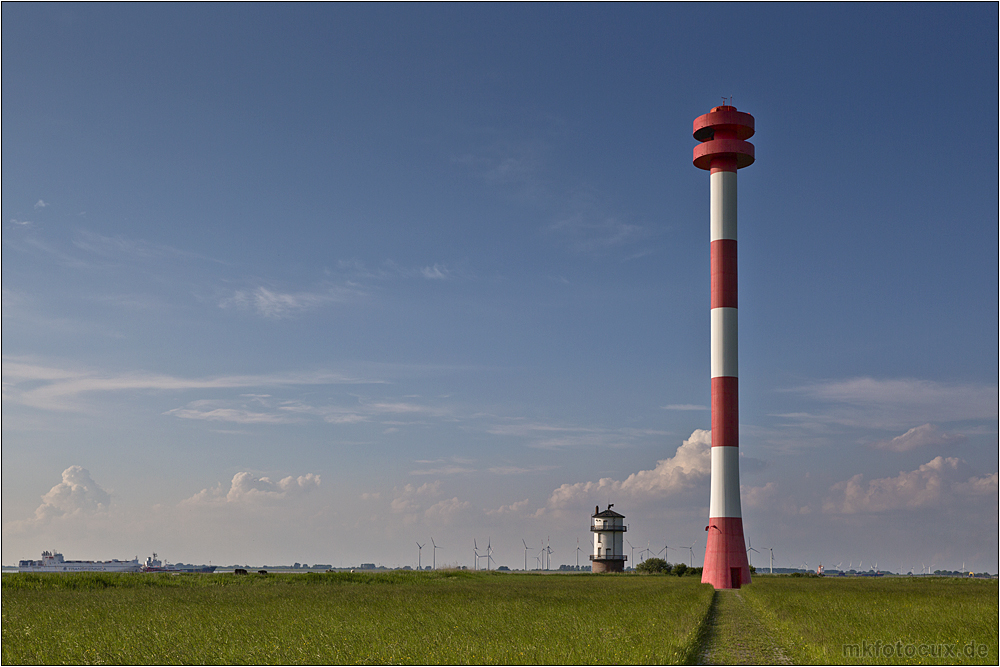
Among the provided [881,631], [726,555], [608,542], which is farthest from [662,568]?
[881,631]

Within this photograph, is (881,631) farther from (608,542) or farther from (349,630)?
(608,542)

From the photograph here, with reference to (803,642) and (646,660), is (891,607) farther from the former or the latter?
(646,660)

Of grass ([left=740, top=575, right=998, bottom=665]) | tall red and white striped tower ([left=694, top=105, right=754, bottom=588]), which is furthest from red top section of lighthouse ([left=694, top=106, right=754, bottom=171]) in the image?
grass ([left=740, top=575, right=998, bottom=665])

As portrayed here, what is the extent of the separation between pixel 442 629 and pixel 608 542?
93930 millimetres

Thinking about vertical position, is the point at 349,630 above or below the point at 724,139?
below

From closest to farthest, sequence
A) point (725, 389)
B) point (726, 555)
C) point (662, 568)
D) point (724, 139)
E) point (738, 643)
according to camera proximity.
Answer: point (738, 643)
point (726, 555)
point (725, 389)
point (724, 139)
point (662, 568)

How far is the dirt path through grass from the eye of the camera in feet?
62.1

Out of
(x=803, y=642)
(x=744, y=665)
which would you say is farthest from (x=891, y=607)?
(x=744, y=665)

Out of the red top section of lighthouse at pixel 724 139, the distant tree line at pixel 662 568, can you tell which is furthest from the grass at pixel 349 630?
the distant tree line at pixel 662 568

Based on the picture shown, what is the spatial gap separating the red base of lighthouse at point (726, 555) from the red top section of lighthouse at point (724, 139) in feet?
91.3

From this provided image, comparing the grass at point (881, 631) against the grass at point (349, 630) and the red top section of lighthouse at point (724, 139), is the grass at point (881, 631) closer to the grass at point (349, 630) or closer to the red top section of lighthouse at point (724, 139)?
the grass at point (349, 630)

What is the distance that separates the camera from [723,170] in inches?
2611

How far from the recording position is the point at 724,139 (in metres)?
67.2

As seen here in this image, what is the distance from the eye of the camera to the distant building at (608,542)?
112562 mm
